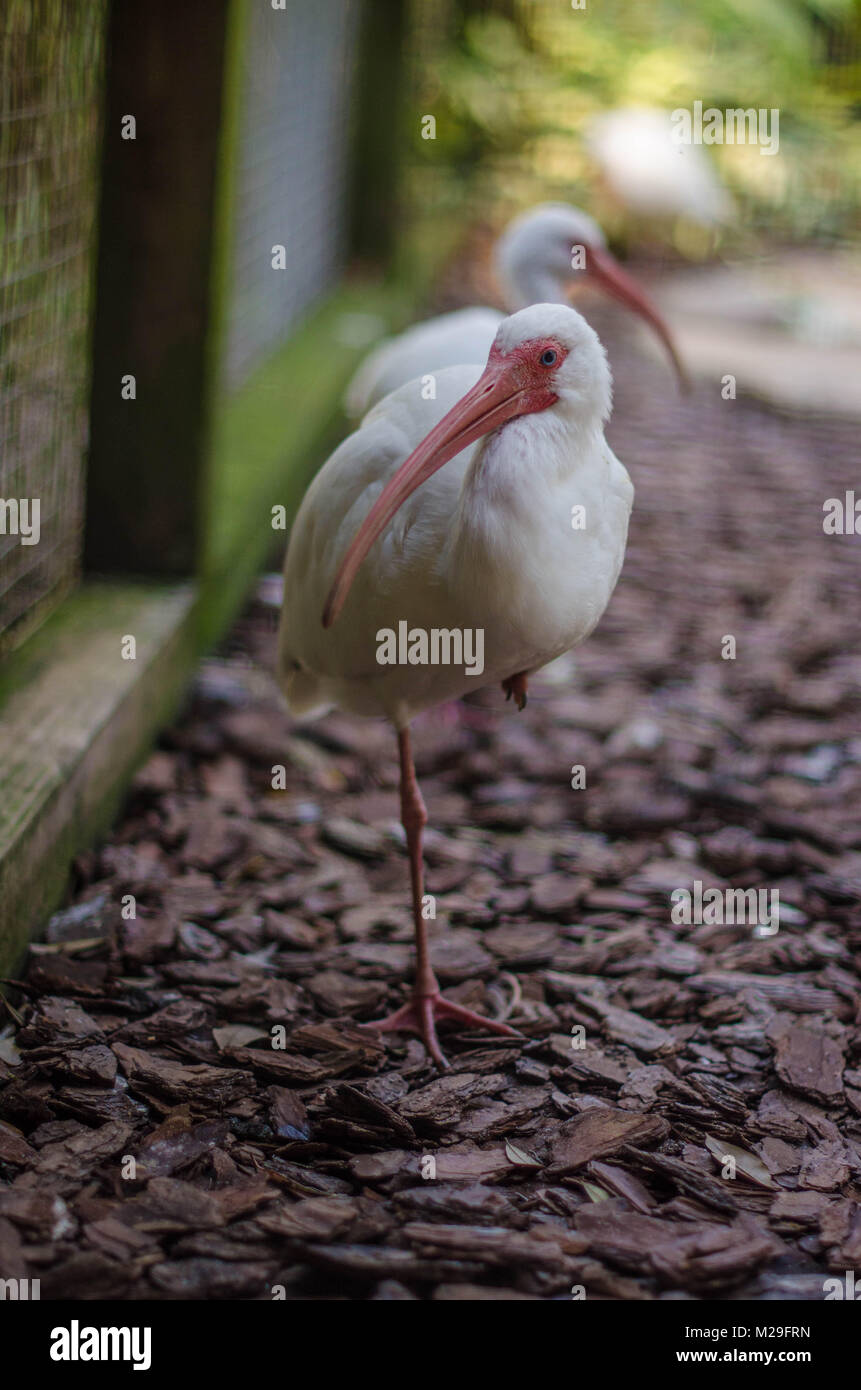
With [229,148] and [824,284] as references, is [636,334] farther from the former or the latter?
[229,148]

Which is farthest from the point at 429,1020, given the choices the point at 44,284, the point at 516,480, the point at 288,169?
the point at 288,169

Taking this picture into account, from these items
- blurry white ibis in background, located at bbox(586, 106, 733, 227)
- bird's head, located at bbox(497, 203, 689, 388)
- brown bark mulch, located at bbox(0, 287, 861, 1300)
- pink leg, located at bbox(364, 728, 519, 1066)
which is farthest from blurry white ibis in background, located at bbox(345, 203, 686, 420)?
blurry white ibis in background, located at bbox(586, 106, 733, 227)

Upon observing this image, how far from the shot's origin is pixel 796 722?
4.66 metres

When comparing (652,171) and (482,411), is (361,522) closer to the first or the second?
(482,411)

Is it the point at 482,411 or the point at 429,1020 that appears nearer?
the point at 482,411

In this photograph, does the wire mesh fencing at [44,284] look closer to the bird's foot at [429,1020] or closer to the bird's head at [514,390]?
the bird's head at [514,390]

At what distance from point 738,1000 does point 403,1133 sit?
89 centimetres

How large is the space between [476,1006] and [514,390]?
4.42ft

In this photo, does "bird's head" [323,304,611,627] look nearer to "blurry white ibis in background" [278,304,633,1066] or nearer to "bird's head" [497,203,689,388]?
"blurry white ibis in background" [278,304,633,1066]

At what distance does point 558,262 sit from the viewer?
18.4 feet

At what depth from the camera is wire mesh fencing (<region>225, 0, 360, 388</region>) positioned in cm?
582

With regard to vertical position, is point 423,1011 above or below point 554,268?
below

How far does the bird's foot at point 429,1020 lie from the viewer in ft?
10.2

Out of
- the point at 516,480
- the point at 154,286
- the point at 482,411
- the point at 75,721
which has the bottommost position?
the point at 75,721
